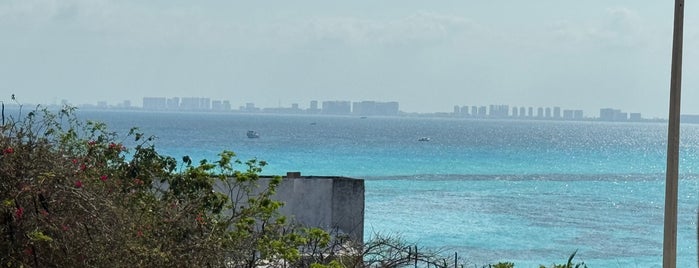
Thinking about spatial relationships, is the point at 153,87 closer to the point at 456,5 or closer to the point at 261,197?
the point at 456,5

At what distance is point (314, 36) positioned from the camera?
272ft

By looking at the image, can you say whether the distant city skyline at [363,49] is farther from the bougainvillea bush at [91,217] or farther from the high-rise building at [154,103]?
the bougainvillea bush at [91,217]

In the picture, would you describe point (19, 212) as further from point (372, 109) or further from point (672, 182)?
point (372, 109)

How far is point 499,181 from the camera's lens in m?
63.2

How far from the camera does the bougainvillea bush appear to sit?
176 inches

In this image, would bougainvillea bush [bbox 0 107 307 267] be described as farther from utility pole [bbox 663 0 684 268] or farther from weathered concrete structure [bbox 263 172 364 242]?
A: weathered concrete structure [bbox 263 172 364 242]

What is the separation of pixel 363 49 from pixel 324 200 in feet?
229

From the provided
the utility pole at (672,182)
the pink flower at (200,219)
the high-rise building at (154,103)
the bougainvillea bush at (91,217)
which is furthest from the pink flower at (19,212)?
the high-rise building at (154,103)

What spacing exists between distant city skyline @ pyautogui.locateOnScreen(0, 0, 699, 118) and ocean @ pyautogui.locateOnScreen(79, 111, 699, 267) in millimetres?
4504

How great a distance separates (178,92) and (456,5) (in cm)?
2379

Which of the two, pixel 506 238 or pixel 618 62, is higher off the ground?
pixel 618 62

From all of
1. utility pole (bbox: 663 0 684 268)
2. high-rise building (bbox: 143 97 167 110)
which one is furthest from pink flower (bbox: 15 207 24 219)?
high-rise building (bbox: 143 97 167 110)

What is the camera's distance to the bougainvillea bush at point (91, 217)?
14.7 ft

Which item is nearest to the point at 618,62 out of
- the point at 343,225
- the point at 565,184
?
the point at 565,184
